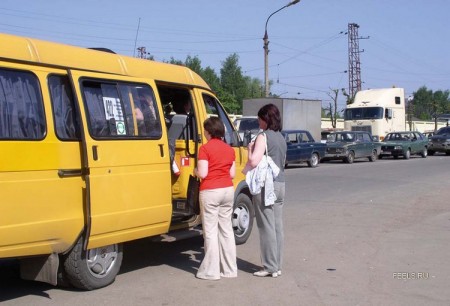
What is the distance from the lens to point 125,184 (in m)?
5.91

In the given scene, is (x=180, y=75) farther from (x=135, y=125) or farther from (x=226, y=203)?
(x=226, y=203)

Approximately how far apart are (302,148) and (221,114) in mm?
16989

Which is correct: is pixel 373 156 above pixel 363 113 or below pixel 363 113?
below

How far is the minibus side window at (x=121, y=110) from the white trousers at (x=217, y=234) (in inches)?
37.3

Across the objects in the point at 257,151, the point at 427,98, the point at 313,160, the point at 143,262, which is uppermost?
the point at 427,98

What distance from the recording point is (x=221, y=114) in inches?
324

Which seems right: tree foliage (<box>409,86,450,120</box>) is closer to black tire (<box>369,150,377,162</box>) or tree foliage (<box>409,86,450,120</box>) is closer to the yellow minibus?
black tire (<box>369,150,377,162</box>)

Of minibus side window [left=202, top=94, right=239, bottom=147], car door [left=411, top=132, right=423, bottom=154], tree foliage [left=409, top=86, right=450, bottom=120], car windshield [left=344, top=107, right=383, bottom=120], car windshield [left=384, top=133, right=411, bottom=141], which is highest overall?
tree foliage [left=409, top=86, right=450, bottom=120]

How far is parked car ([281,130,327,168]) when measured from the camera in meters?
24.4

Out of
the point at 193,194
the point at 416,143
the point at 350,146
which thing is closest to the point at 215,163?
the point at 193,194

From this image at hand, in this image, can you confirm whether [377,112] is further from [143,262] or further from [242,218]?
[143,262]

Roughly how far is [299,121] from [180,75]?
22.6 meters

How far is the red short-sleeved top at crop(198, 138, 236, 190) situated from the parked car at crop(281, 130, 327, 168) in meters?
17.6

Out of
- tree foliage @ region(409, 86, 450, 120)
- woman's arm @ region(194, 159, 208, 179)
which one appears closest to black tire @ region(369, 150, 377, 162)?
woman's arm @ region(194, 159, 208, 179)
